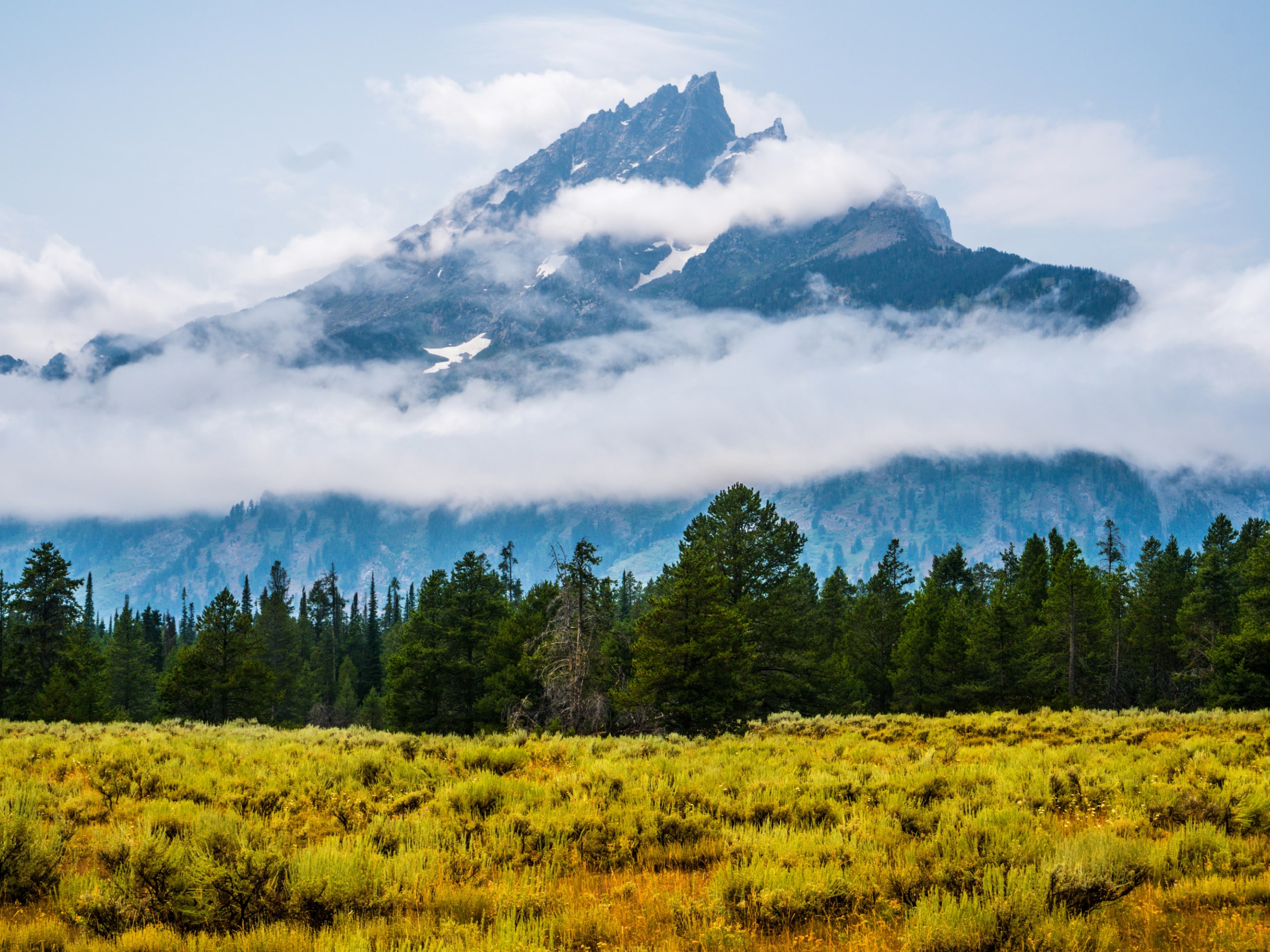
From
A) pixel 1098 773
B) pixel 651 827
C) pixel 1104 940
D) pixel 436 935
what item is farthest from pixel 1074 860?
Answer: pixel 1098 773

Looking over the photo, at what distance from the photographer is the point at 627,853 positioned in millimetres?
7227

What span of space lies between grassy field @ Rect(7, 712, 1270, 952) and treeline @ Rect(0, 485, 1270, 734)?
15.9 metres

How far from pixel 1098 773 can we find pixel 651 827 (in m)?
7.17

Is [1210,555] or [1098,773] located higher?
[1210,555]

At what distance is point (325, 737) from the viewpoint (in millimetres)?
17500

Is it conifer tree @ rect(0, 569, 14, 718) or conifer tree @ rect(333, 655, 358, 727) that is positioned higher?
conifer tree @ rect(0, 569, 14, 718)

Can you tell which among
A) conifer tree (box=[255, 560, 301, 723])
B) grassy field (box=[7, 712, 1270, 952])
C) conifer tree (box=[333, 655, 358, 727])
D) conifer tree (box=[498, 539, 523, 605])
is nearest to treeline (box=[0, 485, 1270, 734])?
conifer tree (box=[333, 655, 358, 727])

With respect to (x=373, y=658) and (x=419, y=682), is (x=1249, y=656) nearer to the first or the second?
(x=419, y=682)

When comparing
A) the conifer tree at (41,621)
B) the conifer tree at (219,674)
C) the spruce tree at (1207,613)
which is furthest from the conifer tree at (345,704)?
the spruce tree at (1207,613)

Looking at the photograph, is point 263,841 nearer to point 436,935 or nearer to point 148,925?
point 148,925

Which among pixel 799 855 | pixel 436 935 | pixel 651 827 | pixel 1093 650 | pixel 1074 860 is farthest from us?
pixel 1093 650

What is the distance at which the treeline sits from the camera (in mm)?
28703

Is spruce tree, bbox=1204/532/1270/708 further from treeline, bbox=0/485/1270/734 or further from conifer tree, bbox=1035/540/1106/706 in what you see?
conifer tree, bbox=1035/540/1106/706

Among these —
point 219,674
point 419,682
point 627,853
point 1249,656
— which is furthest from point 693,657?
point 219,674
